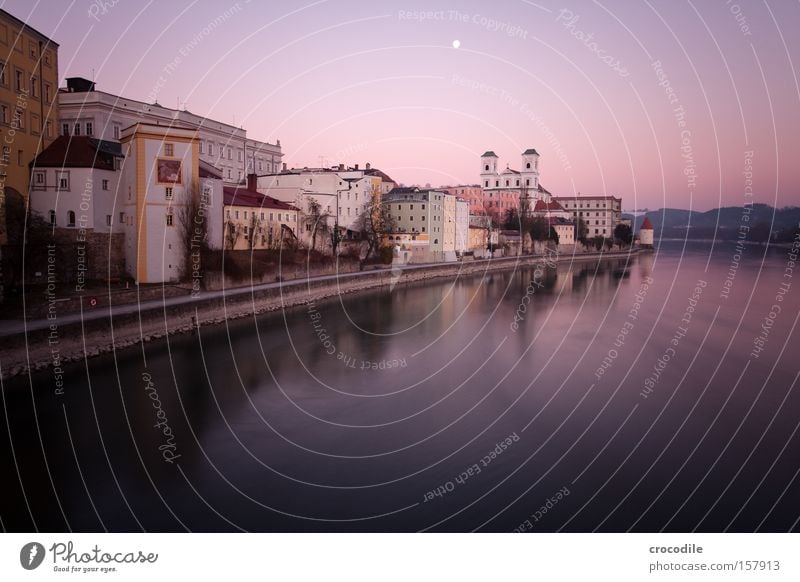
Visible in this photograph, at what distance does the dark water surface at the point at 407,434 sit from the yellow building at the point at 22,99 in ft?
18.0

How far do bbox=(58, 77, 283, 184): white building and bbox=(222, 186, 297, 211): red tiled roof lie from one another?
1453mm

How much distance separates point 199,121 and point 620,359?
17.0 meters

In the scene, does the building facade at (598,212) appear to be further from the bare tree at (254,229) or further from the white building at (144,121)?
the bare tree at (254,229)

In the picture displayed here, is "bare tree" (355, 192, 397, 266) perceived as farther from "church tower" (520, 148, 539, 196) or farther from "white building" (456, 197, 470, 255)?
"church tower" (520, 148, 539, 196)

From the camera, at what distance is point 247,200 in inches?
680

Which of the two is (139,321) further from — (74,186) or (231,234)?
(231,234)

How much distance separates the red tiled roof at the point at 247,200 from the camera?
16.5m

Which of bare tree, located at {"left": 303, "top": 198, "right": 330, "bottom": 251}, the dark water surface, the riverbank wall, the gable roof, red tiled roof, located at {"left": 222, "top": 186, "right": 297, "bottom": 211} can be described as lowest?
the dark water surface

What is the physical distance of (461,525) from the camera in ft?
16.3

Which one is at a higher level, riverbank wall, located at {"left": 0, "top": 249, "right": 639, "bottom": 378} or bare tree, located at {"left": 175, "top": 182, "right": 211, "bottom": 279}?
bare tree, located at {"left": 175, "top": 182, "right": 211, "bottom": 279}

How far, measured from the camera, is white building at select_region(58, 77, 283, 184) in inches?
680

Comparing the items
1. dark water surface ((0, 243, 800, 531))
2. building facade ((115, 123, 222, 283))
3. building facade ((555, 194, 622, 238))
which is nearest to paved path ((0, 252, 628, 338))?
dark water surface ((0, 243, 800, 531))

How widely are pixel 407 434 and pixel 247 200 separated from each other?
39.4 feet

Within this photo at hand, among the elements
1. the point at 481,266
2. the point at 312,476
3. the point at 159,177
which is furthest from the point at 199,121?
the point at 312,476
